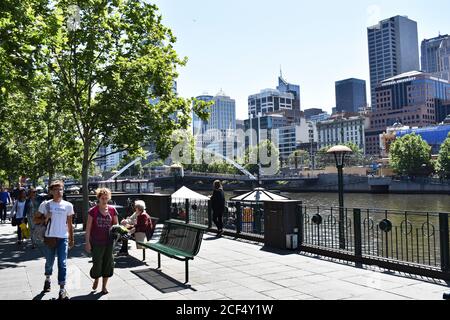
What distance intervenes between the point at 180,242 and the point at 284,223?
3.37 metres

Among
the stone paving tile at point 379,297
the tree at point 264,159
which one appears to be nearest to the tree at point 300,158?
the tree at point 264,159

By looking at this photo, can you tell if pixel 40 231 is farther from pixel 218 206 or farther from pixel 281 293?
pixel 218 206

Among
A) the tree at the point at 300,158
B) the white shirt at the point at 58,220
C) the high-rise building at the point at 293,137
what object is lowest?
the white shirt at the point at 58,220

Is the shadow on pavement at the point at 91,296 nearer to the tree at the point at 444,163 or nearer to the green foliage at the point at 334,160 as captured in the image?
the tree at the point at 444,163

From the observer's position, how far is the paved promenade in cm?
714

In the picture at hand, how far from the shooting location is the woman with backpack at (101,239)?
7230 mm

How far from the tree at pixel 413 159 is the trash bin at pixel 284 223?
88869mm

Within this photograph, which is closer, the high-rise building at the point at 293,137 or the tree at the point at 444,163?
the tree at the point at 444,163

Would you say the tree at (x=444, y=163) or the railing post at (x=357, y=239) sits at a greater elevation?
the tree at (x=444, y=163)

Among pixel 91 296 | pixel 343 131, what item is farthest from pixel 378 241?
pixel 343 131

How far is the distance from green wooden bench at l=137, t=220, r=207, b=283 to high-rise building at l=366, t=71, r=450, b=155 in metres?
163

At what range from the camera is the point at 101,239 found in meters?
7.25

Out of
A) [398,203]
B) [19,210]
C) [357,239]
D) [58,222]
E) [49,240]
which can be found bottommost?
[398,203]

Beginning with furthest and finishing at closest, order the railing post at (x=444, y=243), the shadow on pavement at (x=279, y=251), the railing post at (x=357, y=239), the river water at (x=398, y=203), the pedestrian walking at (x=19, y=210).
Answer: the river water at (x=398, y=203) → the pedestrian walking at (x=19, y=210) → the shadow on pavement at (x=279, y=251) → the railing post at (x=357, y=239) → the railing post at (x=444, y=243)
